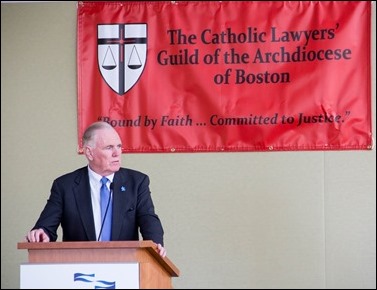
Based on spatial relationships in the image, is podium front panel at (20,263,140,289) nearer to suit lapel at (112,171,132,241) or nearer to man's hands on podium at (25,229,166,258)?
man's hands on podium at (25,229,166,258)

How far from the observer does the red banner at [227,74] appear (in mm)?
6281

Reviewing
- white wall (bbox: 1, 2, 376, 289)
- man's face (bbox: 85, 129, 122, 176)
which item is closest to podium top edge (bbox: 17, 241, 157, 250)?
man's face (bbox: 85, 129, 122, 176)

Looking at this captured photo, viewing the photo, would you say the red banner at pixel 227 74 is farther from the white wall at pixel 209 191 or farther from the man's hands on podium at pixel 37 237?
the man's hands on podium at pixel 37 237

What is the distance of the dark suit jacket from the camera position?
435cm

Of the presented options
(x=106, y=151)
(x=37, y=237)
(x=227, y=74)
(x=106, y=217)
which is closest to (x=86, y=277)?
(x=37, y=237)

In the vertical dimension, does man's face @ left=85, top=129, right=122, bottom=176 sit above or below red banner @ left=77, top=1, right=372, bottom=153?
below

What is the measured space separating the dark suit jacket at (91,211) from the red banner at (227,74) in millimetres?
1921

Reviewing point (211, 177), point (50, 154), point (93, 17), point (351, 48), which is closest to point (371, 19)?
point (351, 48)

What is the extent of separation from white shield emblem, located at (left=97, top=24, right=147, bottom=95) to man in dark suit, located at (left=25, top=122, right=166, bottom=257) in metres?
2.00

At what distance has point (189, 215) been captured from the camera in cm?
639

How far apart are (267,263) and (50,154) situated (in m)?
1.77

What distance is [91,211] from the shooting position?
14.4 feet

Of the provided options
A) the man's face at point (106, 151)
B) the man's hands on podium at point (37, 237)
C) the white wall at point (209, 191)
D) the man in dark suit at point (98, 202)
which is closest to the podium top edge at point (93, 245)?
the man's hands on podium at point (37, 237)

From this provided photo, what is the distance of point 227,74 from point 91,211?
2285 mm
